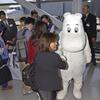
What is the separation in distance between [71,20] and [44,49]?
1.28m

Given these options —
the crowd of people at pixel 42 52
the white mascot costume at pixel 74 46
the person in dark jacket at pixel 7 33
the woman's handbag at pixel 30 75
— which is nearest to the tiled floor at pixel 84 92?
the crowd of people at pixel 42 52

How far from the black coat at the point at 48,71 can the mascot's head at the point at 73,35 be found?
99 cm

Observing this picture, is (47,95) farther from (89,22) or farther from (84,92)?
(89,22)

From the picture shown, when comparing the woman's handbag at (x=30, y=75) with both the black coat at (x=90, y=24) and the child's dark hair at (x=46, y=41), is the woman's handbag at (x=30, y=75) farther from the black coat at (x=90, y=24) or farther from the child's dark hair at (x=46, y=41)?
the black coat at (x=90, y=24)

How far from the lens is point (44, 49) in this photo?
13.0 feet

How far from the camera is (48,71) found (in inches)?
158

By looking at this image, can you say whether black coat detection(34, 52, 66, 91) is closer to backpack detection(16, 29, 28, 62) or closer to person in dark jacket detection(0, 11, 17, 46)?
backpack detection(16, 29, 28, 62)

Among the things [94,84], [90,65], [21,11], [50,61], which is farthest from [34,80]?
[21,11]

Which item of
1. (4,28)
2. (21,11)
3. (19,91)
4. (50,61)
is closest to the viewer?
(50,61)

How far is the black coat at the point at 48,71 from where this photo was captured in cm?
395

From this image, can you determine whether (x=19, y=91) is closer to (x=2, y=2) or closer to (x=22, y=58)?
(x=22, y=58)

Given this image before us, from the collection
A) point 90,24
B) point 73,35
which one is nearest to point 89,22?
point 90,24

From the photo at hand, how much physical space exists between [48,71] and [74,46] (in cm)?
110

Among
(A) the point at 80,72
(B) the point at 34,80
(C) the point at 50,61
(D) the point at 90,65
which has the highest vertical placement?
(C) the point at 50,61
